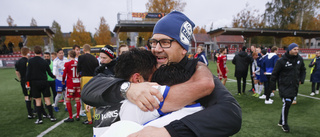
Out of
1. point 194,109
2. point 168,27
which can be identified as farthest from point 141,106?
point 168,27

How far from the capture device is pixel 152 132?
37.5 inches

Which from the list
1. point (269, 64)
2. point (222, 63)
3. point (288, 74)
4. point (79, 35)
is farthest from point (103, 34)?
point (288, 74)

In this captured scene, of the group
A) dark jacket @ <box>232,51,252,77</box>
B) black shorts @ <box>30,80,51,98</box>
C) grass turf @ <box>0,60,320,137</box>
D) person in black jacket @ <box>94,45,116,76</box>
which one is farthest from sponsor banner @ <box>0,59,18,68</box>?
dark jacket @ <box>232,51,252,77</box>

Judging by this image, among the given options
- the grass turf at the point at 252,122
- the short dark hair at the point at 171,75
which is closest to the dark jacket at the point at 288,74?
the grass turf at the point at 252,122

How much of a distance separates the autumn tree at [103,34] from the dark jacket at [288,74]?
135 ft

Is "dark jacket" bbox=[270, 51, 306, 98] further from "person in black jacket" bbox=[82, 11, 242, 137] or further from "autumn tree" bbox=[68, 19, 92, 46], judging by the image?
"autumn tree" bbox=[68, 19, 92, 46]

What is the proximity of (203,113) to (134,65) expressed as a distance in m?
0.60

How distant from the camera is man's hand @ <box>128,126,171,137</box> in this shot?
36.1 inches

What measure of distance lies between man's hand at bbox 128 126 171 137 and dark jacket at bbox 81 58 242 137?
0.03 metres

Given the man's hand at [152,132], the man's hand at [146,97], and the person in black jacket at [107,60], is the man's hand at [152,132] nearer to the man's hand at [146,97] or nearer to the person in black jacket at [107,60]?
the man's hand at [146,97]

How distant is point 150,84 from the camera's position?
1094mm

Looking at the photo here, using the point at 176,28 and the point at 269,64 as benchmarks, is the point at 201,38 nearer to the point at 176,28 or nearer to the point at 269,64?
the point at 269,64

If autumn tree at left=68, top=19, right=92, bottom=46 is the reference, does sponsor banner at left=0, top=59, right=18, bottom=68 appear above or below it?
below

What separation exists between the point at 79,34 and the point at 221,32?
3343 centimetres
